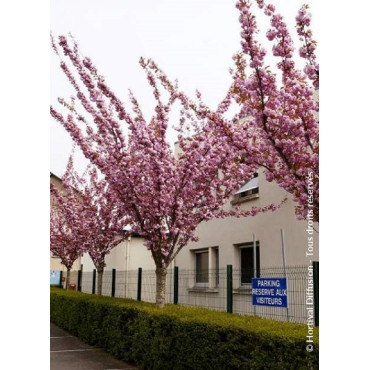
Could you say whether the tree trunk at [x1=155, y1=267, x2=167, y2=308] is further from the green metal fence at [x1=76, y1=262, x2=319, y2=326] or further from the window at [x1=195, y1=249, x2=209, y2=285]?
the window at [x1=195, y1=249, x2=209, y2=285]

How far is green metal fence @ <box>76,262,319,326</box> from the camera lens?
6.93 meters

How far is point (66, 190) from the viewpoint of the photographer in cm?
1398

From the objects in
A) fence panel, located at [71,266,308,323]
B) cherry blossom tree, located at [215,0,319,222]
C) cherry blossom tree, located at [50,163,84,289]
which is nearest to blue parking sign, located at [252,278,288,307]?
fence panel, located at [71,266,308,323]

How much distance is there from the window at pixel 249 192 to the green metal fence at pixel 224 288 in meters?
1.76

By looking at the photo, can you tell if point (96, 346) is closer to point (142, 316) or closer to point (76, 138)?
point (142, 316)

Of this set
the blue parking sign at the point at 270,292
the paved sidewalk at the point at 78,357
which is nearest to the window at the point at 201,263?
the paved sidewalk at the point at 78,357

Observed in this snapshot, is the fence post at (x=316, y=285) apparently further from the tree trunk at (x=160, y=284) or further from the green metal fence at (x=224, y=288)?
the tree trunk at (x=160, y=284)

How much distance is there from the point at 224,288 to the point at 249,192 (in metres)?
2.44

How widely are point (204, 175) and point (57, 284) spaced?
1654cm

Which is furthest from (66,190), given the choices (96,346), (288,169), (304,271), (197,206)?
(288,169)

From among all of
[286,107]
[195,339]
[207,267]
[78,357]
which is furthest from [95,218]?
[286,107]

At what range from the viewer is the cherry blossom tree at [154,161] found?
7168 mm
